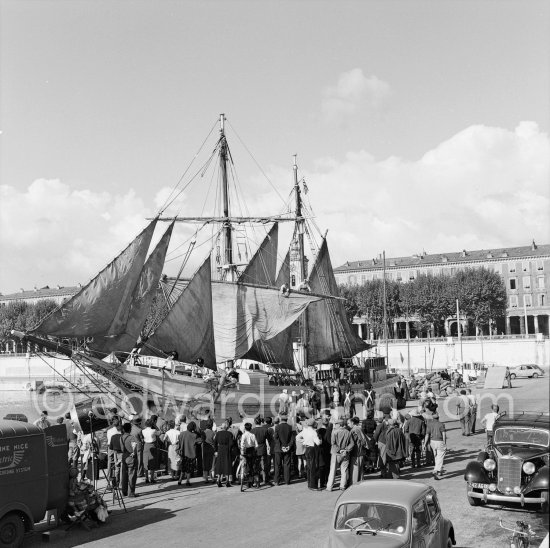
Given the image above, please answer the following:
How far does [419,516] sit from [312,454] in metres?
5.98

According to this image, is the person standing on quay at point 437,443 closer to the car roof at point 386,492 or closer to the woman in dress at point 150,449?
the car roof at point 386,492

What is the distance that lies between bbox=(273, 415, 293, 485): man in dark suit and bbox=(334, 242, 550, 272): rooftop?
9788 cm

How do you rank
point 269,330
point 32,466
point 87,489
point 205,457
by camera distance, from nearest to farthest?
point 32,466 → point 87,489 → point 205,457 → point 269,330

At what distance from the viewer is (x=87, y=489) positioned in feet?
38.8

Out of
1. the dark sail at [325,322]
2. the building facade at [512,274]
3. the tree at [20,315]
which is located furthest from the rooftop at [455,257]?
the dark sail at [325,322]

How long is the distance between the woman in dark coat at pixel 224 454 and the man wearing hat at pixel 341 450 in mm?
2375

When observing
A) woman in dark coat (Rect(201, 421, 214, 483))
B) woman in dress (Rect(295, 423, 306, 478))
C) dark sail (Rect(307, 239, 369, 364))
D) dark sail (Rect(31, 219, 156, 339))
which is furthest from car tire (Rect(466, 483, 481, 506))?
dark sail (Rect(307, 239, 369, 364))

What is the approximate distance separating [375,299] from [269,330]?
57962 millimetres

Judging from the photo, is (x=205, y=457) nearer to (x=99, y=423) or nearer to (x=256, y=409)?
(x=99, y=423)

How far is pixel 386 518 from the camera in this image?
821cm

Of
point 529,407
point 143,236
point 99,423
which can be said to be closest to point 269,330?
point 143,236

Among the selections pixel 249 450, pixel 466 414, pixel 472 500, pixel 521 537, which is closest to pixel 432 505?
pixel 521 537

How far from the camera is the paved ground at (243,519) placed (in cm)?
1059

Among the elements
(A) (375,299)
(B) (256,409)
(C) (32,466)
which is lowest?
(B) (256,409)
